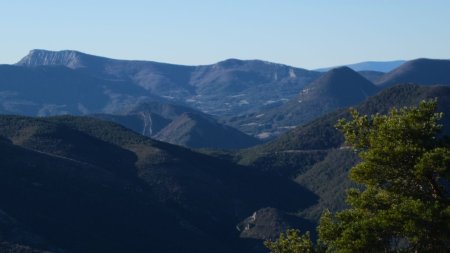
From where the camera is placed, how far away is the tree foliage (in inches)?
1065

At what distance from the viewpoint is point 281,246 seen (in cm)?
3111

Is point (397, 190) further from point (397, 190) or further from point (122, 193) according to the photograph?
point (122, 193)

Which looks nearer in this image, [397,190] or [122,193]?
[397,190]

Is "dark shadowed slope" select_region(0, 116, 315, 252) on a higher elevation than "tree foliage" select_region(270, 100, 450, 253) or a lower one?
lower

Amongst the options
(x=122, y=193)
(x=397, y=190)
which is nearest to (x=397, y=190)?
(x=397, y=190)

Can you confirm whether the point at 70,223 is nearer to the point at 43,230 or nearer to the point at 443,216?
the point at 43,230

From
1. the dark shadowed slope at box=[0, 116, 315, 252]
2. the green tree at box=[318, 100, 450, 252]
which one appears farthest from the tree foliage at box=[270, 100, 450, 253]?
the dark shadowed slope at box=[0, 116, 315, 252]

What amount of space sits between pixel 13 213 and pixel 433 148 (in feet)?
305

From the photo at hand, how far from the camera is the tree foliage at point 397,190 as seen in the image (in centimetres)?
2705

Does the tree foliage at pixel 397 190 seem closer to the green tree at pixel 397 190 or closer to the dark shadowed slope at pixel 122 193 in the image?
the green tree at pixel 397 190

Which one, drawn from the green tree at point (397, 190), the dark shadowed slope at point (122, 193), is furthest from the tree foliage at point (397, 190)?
the dark shadowed slope at point (122, 193)

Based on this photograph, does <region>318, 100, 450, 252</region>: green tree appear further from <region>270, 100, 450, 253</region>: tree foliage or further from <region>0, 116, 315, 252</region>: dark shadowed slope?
<region>0, 116, 315, 252</region>: dark shadowed slope

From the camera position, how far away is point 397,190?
96.2 feet

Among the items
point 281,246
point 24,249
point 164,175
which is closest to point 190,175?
point 164,175
